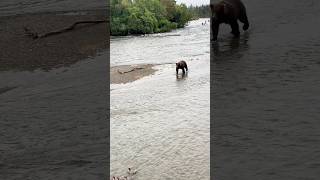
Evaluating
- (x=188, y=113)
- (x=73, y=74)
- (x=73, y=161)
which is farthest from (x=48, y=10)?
(x=73, y=161)

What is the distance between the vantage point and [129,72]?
20.1 metres

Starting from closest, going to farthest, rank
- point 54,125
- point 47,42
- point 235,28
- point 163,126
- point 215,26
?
point 163,126 < point 54,125 < point 215,26 < point 235,28 < point 47,42

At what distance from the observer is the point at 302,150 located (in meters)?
7.49

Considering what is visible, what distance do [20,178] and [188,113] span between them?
14.6ft

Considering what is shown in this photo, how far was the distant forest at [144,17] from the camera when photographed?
→ 4809 centimetres

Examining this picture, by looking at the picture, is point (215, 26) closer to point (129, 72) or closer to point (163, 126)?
point (129, 72)

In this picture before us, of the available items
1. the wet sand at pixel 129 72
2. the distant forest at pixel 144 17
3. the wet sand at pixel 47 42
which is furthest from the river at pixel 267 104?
the distant forest at pixel 144 17

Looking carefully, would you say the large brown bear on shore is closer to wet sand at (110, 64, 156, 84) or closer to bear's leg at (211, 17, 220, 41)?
bear's leg at (211, 17, 220, 41)

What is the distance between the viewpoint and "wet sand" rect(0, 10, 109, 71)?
20625 mm

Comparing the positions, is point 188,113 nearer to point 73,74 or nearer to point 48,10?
point 73,74

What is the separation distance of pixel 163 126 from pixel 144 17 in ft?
135

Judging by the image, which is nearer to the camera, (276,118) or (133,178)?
(133,178)

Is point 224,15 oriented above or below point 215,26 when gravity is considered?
above

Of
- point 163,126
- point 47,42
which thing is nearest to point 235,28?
point 47,42
